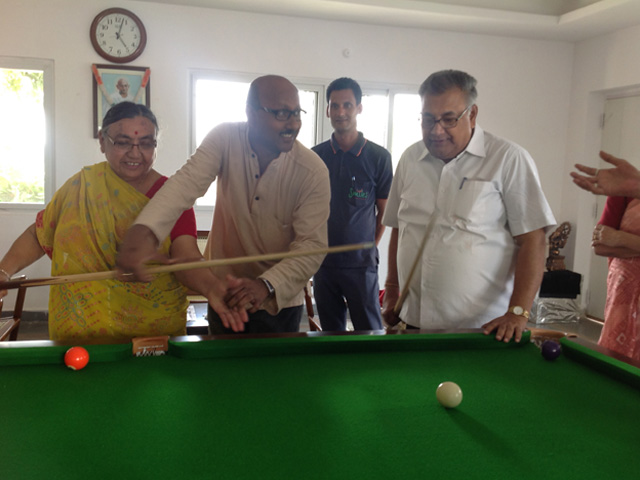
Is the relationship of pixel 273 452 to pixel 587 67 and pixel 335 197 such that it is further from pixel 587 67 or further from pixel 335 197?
pixel 587 67

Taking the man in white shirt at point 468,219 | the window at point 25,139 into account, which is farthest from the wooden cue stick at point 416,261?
the window at point 25,139

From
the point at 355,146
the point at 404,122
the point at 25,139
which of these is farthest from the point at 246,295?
the point at 404,122

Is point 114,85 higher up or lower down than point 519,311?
higher up

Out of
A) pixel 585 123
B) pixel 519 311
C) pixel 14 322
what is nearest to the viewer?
pixel 519 311

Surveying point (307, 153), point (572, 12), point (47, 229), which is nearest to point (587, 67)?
point (572, 12)

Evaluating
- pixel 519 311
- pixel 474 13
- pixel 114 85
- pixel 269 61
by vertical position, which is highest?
pixel 474 13

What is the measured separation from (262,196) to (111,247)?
592 mm

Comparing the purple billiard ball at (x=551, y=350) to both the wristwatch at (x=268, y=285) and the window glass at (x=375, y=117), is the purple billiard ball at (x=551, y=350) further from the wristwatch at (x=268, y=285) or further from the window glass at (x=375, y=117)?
the window glass at (x=375, y=117)

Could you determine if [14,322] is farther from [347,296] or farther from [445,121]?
[445,121]

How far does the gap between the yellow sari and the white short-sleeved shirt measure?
99 centimetres

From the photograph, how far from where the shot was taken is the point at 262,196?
211 cm

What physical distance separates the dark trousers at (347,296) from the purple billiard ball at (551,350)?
1480mm

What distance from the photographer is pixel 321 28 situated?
16.0 ft

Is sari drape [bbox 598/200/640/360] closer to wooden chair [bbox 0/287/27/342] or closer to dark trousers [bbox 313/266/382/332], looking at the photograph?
dark trousers [bbox 313/266/382/332]
